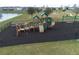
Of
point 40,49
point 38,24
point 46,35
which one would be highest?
point 38,24

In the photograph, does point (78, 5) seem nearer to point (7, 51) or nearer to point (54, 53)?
point (54, 53)

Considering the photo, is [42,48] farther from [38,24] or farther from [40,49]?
[38,24]

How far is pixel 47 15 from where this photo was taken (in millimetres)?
3002

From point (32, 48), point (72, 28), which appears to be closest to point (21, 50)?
point (32, 48)

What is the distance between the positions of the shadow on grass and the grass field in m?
0.04

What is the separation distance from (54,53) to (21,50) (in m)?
0.31

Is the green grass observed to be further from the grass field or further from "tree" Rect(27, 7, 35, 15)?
"tree" Rect(27, 7, 35, 15)

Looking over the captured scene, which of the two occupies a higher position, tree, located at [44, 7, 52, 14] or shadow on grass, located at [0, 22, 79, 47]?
tree, located at [44, 7, 52, 14]

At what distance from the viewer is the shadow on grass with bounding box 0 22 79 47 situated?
2992 millimetres

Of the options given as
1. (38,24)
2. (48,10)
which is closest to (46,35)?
(38,24)

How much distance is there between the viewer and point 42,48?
301cm

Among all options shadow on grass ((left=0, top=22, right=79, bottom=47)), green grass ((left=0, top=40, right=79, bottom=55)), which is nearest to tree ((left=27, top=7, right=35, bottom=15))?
shadow on grass ((left=0, top=22, right=79, bottom=47))

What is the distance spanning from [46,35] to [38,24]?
13 centimetres

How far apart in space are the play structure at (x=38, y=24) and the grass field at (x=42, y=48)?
50 millimetres
